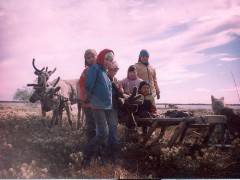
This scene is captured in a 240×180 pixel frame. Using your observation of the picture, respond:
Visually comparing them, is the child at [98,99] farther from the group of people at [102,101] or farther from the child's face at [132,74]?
the child's face at [132,74]

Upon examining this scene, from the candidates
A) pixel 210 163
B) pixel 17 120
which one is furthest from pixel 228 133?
pixel 17 120

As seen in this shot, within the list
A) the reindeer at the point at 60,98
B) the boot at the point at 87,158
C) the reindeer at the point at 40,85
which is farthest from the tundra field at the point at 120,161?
the reindeer at the point at 60,98

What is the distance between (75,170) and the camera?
14.0 feet

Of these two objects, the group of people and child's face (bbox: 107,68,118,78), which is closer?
the group of people

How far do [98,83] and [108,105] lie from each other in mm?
396

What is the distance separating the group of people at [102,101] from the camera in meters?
4.29

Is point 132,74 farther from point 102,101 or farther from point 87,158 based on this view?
point 87,158

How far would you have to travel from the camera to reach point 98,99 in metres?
4.30

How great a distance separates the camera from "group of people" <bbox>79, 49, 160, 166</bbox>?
14.1ft

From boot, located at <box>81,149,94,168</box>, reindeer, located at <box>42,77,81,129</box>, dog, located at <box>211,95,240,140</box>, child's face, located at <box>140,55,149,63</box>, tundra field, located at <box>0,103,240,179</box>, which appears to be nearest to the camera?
tundra field, located at <box>0,103,240,179</box>

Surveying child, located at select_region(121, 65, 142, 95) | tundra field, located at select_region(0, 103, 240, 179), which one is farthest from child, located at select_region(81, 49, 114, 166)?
child, located at select_region(121, 65, 142, 95)

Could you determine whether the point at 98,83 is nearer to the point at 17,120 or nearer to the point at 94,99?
the point at 94,99

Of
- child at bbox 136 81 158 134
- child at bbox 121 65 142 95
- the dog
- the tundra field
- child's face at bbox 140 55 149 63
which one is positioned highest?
child's face at bbox 140 55 149 63

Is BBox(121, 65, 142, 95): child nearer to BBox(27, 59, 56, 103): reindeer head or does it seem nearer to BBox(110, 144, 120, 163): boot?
BBox(110, 144, 120, 163): boot
